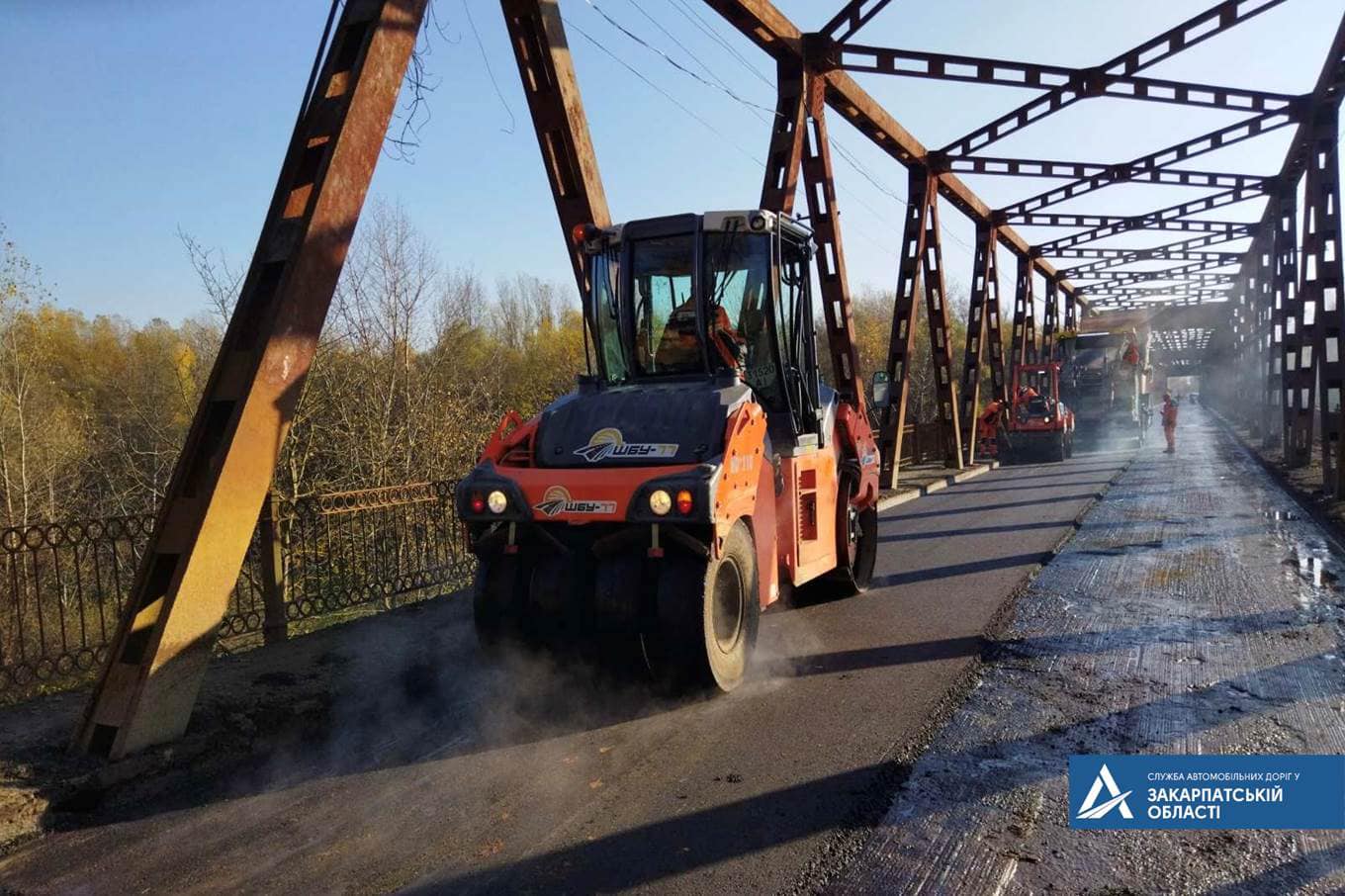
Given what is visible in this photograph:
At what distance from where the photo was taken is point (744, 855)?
3656mm

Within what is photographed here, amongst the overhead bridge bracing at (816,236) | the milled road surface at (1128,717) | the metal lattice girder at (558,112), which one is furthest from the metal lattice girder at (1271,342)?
the metal lattice girder at (558,112)

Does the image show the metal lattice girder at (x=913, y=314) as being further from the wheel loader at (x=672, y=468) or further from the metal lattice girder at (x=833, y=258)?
the wheel loader at (x=672, y=468)

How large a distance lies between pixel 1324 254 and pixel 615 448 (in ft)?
60.2

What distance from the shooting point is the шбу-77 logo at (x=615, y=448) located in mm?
5820

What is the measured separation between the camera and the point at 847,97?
58.3 feet

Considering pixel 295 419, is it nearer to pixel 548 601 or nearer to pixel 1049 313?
pixel 548 601

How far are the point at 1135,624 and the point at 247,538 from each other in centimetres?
649

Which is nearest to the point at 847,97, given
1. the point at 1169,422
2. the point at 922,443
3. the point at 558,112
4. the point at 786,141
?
the point at 786,141

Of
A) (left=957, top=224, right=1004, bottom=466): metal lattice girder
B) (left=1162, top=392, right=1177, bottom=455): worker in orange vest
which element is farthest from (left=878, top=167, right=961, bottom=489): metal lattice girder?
(left=1162, top=392, right=1177, bottom=455): worker in orange vest

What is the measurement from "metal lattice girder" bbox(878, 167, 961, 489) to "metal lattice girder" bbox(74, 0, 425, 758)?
50.2ft

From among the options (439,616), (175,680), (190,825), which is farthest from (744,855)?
(439,616)

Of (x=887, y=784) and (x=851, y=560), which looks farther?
(x=851, y=560)

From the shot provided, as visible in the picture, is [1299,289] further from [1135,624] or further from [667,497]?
[667,497]

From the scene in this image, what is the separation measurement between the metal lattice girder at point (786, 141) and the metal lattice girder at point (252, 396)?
406 inches
